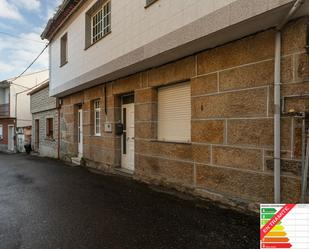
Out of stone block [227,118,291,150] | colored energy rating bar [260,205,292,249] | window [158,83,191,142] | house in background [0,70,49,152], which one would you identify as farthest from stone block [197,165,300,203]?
house in background [0,70,49,152]

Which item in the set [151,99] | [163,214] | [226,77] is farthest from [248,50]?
[163,214]

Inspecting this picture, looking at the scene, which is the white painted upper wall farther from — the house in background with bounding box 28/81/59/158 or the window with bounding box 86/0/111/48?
the house in background with bounding box 28/81/59/158

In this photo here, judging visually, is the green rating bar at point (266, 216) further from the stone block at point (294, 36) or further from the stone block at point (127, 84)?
the stone block at point (127, 84)

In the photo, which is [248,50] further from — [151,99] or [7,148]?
[7,148]

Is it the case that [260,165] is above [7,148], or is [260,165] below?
above

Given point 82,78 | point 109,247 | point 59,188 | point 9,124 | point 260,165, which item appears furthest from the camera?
point 9,124

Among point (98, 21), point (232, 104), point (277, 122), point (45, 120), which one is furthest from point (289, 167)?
point (45, 120)

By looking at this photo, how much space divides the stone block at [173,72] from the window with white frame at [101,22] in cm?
245

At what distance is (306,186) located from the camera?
311cm

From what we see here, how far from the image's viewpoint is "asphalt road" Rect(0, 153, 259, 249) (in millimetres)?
3023

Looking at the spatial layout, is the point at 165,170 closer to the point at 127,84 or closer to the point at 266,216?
the point at 127,84

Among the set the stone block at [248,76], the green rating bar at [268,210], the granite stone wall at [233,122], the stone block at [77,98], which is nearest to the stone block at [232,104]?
the granite stone wall at [233,122]

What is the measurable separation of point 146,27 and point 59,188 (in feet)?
15.1

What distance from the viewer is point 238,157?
4.01 metres
